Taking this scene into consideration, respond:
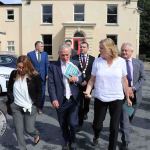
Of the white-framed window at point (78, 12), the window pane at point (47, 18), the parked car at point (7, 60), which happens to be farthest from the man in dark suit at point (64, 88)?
the window pane at point (47, 18)

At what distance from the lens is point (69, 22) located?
133 feet

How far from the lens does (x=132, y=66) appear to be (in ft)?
25.6

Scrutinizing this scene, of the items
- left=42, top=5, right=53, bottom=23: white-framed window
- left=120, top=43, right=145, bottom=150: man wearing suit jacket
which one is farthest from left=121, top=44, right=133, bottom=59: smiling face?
left=42, top=5, right=53, bottom=23: white-framed window

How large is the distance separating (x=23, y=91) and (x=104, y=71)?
140 centimetres

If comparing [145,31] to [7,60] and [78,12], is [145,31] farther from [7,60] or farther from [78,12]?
[7,60]

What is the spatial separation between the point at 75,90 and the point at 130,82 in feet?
3.52

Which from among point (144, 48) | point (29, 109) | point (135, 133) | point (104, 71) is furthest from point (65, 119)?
point (144, 48)

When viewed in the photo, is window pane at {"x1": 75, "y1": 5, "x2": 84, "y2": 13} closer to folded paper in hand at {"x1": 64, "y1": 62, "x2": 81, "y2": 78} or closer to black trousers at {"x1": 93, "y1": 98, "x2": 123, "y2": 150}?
folded paper in hand at {"x1": 64, "y1": 62, "x2": 81, "y2": 78}

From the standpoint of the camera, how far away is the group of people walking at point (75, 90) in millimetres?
6699

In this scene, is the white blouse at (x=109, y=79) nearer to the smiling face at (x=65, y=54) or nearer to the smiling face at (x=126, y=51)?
the smiling face at (x=65, y=54)

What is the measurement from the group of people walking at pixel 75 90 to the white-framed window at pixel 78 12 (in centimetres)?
3387

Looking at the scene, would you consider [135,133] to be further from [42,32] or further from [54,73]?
[42,32]

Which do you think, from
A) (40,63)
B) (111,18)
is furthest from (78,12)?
(40,63)

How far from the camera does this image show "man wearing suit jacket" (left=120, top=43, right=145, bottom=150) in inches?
300
